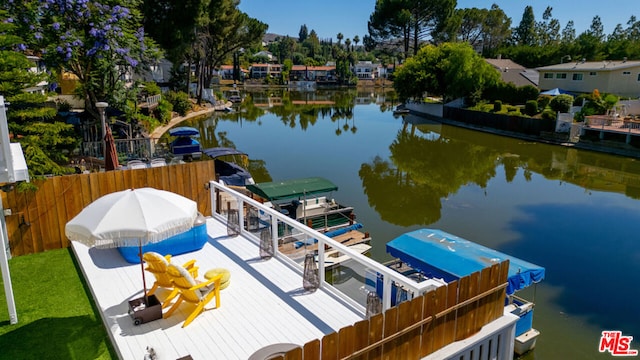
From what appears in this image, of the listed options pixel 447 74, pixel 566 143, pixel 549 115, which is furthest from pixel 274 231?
pixel 447 74

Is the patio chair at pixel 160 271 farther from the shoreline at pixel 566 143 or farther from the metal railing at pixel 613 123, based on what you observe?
the metal railing at pixel 613 123

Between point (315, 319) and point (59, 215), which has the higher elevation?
point (59, 215)

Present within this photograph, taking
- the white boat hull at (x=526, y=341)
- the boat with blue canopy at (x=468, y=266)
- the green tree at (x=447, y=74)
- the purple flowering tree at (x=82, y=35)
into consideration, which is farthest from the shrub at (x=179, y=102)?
the white boat hull at (x=526, y=341)

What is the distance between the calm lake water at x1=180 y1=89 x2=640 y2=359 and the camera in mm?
9500

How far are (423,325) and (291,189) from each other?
28.9 ft

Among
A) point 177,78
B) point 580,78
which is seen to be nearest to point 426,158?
point 580,78

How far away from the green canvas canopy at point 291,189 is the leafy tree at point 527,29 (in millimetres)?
97569

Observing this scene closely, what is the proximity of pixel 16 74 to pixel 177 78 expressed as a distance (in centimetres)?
3738

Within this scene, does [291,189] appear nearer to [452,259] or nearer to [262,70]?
[452,259]

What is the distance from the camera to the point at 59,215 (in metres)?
8.30

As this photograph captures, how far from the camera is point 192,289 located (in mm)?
5598

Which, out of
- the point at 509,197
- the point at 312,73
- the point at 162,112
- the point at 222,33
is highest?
the point at 222,33

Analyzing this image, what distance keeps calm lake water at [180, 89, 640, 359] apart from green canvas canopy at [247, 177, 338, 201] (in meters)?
2.24

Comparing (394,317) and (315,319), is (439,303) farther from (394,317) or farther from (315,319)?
(315,319)
